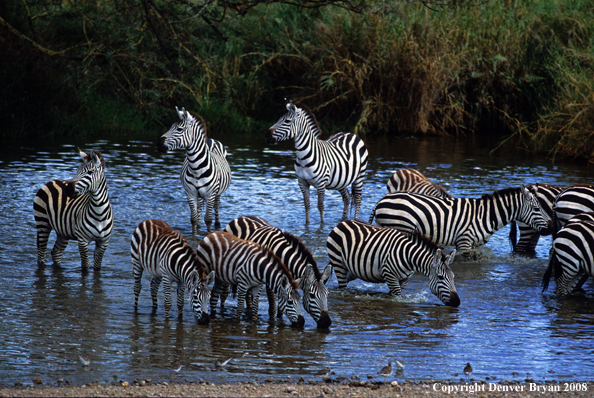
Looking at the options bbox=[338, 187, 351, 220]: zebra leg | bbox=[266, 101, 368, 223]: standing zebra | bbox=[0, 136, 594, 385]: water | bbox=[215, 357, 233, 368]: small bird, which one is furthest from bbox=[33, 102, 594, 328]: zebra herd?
bbox=[215, 357, 233, 368]: small bird

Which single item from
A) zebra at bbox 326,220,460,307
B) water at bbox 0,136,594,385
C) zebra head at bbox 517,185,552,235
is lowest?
water at bbox 0,136,594,385

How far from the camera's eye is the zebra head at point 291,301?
676 centimetres

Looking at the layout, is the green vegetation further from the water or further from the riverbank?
the riverbank

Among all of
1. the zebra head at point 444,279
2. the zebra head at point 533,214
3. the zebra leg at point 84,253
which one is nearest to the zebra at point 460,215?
the zebra head at point 533,214

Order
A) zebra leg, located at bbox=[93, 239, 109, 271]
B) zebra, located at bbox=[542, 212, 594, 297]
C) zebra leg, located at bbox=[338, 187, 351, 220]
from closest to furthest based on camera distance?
zebra, located at bbox=[542, 212, 594, 297] < zebra leg, located at bbox=[93, 239, 109, 271] < zebra leg, located at bbox=[338, 187, 351, 220]

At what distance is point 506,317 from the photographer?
7449mm

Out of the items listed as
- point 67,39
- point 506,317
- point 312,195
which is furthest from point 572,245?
point 67,39

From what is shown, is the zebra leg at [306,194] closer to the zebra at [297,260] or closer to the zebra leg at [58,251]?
the zebra at [297,260]

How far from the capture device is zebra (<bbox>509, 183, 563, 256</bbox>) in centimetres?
1012

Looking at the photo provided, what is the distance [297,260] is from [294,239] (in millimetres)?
221

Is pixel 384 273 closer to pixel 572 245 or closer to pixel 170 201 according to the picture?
pixel 572 245

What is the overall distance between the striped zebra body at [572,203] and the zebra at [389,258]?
2509mm

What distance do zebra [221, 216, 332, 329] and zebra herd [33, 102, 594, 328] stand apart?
11 mm

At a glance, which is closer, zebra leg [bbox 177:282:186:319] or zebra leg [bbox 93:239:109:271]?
zebra leg [bbox 177:282:186:319]
